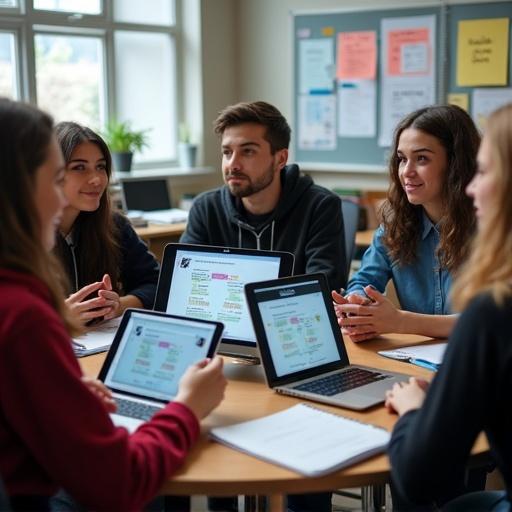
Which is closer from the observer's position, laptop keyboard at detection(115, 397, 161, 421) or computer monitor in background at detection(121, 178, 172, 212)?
laptop keyboard at detection(115, 397, 161, 421)

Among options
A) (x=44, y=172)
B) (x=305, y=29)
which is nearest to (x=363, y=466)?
(x=44, y=172)

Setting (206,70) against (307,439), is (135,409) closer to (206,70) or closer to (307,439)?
(307,439)

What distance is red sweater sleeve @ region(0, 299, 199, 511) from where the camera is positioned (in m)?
1.15

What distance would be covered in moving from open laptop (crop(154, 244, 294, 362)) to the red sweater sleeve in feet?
2.21

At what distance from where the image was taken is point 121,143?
480 centimetres

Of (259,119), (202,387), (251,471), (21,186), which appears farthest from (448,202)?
(21,186)

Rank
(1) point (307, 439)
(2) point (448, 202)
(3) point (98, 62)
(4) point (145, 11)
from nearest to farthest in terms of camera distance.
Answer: (1) point (307, 439) → (2) point (448, 202) → (3) point (98, 62) → (4) point (145, 11)

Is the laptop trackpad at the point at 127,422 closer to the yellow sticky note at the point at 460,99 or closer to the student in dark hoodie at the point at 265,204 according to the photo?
the student in dark hoodie at the point at 265,204

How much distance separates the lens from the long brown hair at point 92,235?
96.0 inches

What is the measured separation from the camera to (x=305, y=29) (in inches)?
199

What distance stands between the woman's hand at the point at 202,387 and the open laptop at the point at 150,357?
7 cm

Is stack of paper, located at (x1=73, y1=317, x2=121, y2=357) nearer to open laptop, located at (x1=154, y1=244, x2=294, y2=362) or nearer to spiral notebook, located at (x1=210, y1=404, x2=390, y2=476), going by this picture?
open laptop, located at (x1=154, y1=244, x2=294, y2=362)

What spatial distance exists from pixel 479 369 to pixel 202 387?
1.71ft

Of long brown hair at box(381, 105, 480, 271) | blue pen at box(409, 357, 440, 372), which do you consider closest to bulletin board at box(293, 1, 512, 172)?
long brown hair at box(381, 105, 480, 271)
